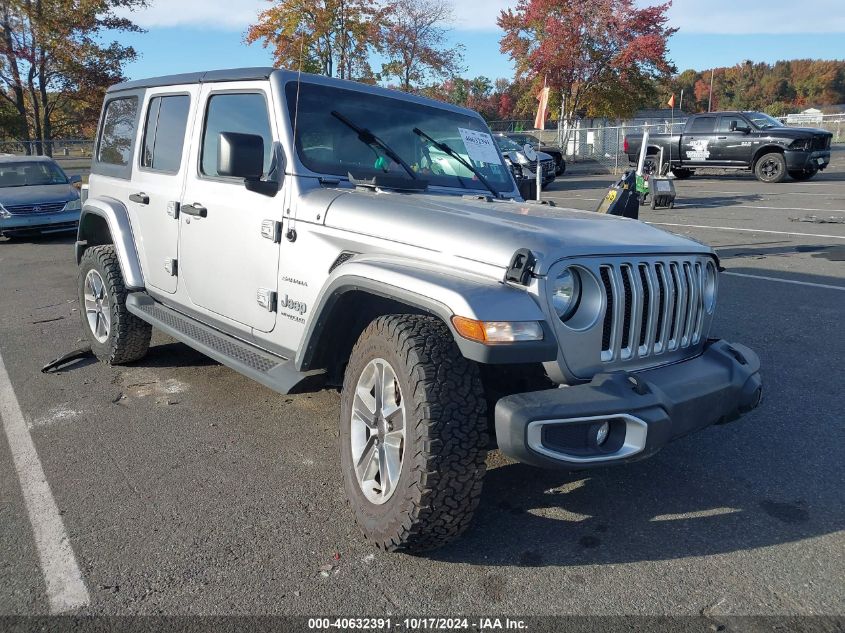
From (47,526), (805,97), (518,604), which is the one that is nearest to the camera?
(518,604)

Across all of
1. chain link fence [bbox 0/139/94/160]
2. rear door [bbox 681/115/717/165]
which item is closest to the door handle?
rear door [bbox 681/115/717/165]

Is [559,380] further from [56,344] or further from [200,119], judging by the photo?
[56,344]

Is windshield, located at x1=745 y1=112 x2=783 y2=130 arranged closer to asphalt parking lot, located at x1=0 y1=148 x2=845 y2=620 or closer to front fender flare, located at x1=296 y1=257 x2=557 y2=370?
asphalt parking lot, located at x1=0 y1=148 x2=845 y2=620

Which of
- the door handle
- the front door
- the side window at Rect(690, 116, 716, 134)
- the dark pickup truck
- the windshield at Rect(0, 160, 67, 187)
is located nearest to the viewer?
the front door

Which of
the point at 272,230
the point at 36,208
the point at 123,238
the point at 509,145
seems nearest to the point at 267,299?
the point at 272,230

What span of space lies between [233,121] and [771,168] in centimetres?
1916

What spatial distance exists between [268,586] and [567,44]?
101ft

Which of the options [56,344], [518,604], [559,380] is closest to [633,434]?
[559,380]

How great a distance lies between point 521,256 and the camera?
8.61 ft

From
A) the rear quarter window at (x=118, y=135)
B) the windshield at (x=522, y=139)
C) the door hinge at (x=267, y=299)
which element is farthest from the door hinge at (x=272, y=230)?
the windshield at (x=522, y=139)

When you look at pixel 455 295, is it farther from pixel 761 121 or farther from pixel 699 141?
pixel 699 141

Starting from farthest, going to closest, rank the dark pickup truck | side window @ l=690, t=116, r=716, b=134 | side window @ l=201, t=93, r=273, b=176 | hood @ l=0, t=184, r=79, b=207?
1. side window @ l=690, t=116, r=716, b=134
2. the dark pickup truck
3. hood @ l=0, t=184, r=79, b=207
4. side window @ l=201, t=93, r=273, b=176

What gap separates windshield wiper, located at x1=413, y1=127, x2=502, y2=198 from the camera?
4199 millimetres

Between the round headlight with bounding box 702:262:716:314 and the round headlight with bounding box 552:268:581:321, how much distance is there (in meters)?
0.90
